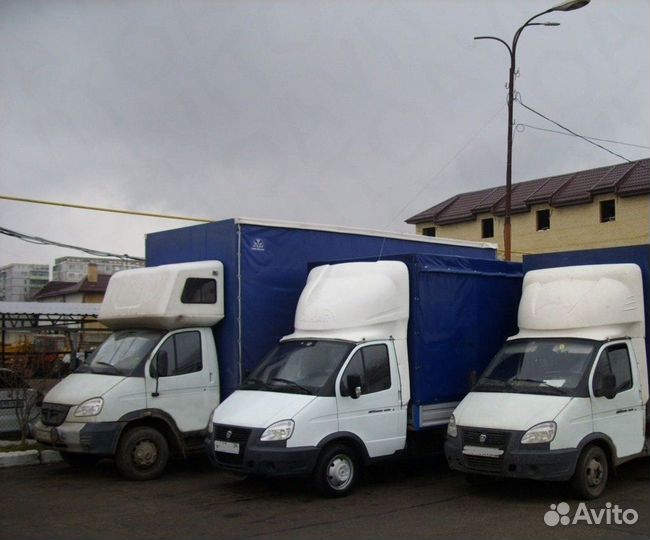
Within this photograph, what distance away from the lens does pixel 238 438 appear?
9695 mm

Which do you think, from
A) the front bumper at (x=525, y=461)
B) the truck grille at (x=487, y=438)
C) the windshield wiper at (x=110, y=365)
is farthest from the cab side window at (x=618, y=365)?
the windshield wiper at (x=110, y=365)

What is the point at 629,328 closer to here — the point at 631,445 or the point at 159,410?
the point at 631,445

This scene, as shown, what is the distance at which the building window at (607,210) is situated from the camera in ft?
125

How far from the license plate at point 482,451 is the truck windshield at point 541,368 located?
0.91 m

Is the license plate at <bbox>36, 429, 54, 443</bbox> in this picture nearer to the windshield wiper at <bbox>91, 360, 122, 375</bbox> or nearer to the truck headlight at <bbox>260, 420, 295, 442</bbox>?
the windshield wiper at <bbox>91, 360, 122, 375</bbox>

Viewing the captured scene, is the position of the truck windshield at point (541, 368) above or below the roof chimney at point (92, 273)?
below

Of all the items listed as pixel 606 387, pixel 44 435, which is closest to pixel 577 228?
pixel 606 387

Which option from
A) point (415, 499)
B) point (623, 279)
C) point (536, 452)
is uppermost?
point (623, 279)

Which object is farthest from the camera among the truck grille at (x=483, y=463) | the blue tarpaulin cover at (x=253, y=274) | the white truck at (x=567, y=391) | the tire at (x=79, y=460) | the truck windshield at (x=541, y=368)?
the blue tarpaulin cover at (x=253, y=274)

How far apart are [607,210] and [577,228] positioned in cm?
171

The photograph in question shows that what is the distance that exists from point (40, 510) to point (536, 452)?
19.1 feet

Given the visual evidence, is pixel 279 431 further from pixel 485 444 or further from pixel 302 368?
A: pixel 485 444

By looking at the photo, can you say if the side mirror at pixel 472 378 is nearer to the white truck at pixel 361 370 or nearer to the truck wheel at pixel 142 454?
the white truck at pixel 361 370

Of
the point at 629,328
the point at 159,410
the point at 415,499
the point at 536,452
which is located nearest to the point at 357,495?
the point at 415,499
